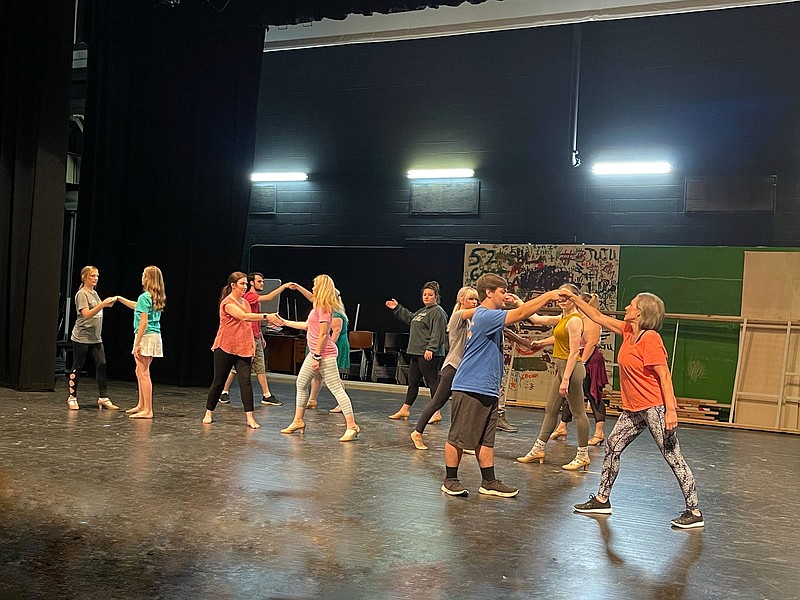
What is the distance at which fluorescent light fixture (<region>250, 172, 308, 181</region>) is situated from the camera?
13648 mm

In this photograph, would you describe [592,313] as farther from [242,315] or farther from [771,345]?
[771,345]

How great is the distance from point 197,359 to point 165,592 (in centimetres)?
832

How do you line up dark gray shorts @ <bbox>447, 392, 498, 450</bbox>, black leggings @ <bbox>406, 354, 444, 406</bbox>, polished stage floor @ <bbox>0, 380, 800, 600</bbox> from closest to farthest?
polished stage floor @ <bbox>0, 380, 800, 600</bbox>
dark gray shorts @ <bbox>447, 392, 498, 450</bbox>
black leggings @ <bbox>406, 354, 444, 406</bbox>

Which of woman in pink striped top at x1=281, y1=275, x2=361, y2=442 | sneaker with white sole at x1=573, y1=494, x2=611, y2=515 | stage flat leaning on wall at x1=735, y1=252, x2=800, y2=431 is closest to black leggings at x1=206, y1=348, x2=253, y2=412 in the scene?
woman in pink striped top at x1=281, y1=275, x2=361, y2=442

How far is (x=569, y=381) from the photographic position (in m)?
6.66

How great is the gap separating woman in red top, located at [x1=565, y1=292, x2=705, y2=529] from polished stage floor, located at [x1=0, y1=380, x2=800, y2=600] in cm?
37

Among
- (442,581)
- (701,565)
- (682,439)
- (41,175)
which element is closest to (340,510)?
(442,581)

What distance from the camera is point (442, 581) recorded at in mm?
4000

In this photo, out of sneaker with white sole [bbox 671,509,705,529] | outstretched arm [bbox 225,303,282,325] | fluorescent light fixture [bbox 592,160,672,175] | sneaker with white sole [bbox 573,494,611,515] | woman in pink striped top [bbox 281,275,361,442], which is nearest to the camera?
sneaker with white sole [bbox 671,509,705,529]

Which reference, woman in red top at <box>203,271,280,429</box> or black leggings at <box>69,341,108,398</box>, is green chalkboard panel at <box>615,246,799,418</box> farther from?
black leggings at <box>69,341,108,398</box>

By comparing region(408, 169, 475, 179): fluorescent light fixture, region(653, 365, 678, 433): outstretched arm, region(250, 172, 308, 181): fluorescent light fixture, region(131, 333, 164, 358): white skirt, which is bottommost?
region(131, 333, 164, 358): white skirt

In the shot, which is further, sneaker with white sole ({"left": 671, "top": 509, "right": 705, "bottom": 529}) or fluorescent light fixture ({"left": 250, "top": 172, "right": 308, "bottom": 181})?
fluorescent light fixture ({"left": 250, "top": 172, "right": 308, "bottom": 181})

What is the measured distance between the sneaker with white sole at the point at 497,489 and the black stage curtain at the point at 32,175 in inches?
258

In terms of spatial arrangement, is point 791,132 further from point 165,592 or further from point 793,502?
point 165,592
